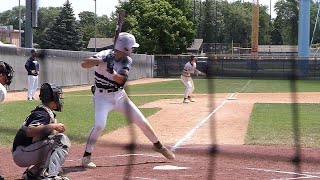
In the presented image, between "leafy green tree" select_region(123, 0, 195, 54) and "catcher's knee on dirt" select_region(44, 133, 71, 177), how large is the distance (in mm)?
4594

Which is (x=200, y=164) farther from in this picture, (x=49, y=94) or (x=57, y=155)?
(x=49, y=94)

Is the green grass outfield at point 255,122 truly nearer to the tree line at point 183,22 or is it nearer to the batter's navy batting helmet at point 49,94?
the tree line at point 183,22

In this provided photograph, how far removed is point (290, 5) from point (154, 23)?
21.3ft

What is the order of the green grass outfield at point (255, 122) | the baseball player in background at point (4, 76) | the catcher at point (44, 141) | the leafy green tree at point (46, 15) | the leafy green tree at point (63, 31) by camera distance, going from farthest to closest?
the green grass outfield at point (255, 122)
the leafy green tree at point (63, 31)
the leafy green tree at point (46, 15)
the baseball player in background at point (4, 76)
the catcher at point (44, 141)

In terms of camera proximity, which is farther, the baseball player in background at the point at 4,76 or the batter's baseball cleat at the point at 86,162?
the batter's baseball cleat at the point at 86,162

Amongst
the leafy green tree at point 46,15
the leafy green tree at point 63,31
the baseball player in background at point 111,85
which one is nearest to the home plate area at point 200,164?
the baseball player in background at point 111,85

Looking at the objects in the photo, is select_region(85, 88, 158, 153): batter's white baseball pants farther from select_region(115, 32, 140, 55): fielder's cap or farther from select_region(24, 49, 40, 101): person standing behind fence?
select_region(24, 49, 40, 101): person standing behind fence

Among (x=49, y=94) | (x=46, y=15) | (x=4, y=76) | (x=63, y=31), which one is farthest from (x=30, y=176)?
(x=63, y=31)

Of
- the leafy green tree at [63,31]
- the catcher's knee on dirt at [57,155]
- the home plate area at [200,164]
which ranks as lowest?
the home plate area at [200,164]

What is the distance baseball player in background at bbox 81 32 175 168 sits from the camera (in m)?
6.61

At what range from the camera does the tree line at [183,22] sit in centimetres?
684

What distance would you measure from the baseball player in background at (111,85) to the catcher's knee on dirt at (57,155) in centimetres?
105

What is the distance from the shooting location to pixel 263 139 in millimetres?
9742

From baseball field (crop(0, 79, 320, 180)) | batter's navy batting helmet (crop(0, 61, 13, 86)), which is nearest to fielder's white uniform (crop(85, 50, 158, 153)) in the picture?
baseball field (crop(0, 79, 320, 180))
